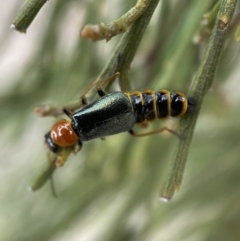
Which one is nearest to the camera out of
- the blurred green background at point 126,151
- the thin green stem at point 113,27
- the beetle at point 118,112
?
the thin green stem at point 113,27

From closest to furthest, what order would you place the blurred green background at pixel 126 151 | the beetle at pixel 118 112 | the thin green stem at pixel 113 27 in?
the thin green stem at pixel 113 27 < the beetle at pixel 118 112 < the blurred green background at pixel 126 151

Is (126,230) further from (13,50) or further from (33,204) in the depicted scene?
(13,50)

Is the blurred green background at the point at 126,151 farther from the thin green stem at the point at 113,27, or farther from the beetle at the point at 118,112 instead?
the thin green stem at the point at 113,27

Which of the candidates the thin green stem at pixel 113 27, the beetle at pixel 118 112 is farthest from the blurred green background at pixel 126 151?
the thin green stem at pixel 113 27

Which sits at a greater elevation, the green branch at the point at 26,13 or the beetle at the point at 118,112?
the green branch at the point at 26,13

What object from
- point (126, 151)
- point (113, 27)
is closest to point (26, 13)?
point (113, 27)

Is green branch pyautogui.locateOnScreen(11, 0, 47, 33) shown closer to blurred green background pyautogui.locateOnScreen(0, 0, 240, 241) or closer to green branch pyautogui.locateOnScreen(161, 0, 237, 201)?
green branch pyautogui.locateOnScreen(161, 0, 237, 201)

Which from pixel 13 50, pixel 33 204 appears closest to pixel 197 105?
pixel 33 204

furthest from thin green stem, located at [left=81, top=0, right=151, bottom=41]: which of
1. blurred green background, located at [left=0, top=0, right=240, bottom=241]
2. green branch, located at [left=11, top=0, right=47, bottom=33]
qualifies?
blurred green background, located at [left=0, top=0, right=240, bottom=241]

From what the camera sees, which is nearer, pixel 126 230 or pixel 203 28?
pixel 203 28
